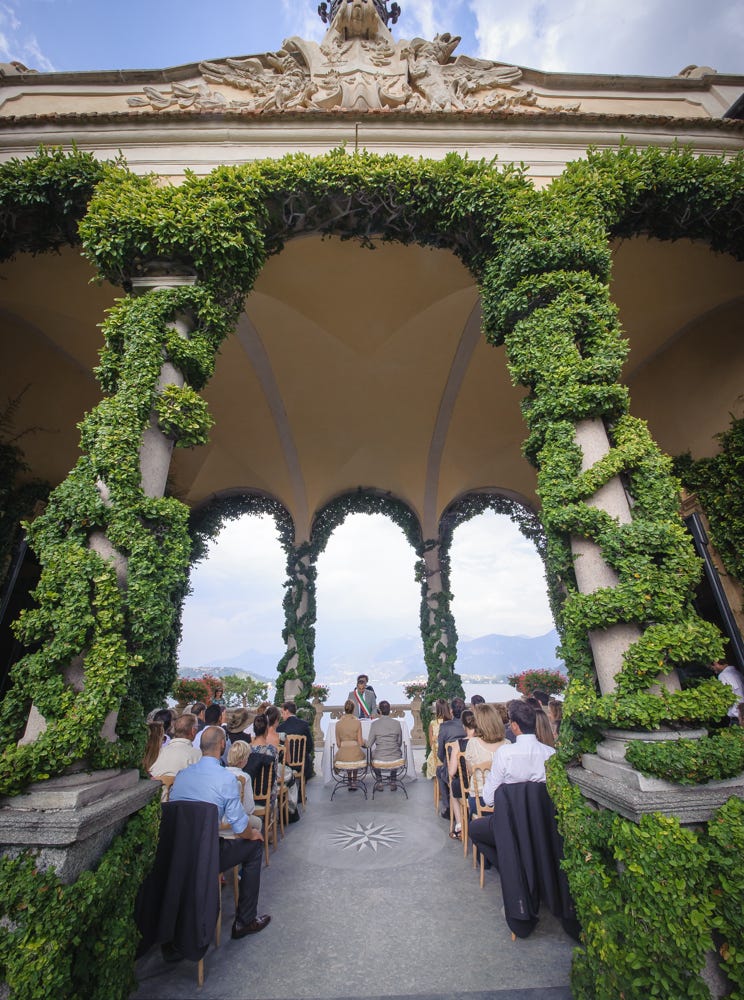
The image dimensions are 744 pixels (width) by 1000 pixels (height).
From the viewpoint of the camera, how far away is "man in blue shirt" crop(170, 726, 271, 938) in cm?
292

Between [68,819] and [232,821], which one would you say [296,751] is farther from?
[68,819]

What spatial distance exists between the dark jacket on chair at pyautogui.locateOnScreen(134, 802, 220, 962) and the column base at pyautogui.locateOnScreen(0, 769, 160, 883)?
1.26 ft

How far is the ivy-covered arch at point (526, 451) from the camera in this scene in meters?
2.07

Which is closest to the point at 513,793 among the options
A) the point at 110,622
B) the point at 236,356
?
the point at 110,622

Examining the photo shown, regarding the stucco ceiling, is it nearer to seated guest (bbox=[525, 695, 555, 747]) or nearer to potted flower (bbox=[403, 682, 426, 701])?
potted flower (bbox=[403, 682, 426, 701])

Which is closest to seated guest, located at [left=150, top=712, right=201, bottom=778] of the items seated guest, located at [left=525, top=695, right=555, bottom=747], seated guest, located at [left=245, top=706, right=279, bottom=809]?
seated guest, located at [left=245, top=706, right=279, bottom=809]

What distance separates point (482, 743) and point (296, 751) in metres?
3.61

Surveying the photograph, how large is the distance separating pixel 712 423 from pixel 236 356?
28.1 feet

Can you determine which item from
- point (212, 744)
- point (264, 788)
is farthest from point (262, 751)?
point (212, 744)

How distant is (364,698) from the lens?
26.7 ft

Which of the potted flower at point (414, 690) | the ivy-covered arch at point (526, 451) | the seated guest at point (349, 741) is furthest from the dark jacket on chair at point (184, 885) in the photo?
the potted flower at point (414, 690)

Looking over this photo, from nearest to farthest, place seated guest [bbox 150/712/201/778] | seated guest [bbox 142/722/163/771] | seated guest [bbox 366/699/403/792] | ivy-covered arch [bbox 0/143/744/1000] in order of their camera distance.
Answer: ivy-covered arch [bbox 0/143/744/1000] < seated guest [bbox 142/722/163/771] < seated guest [bbox 150/712/201/778] < seated guest [bbox 366/699/403/792]

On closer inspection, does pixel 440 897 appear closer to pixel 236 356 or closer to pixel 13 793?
pixel 13 793

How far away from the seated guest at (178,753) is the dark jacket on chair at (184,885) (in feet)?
2.78
